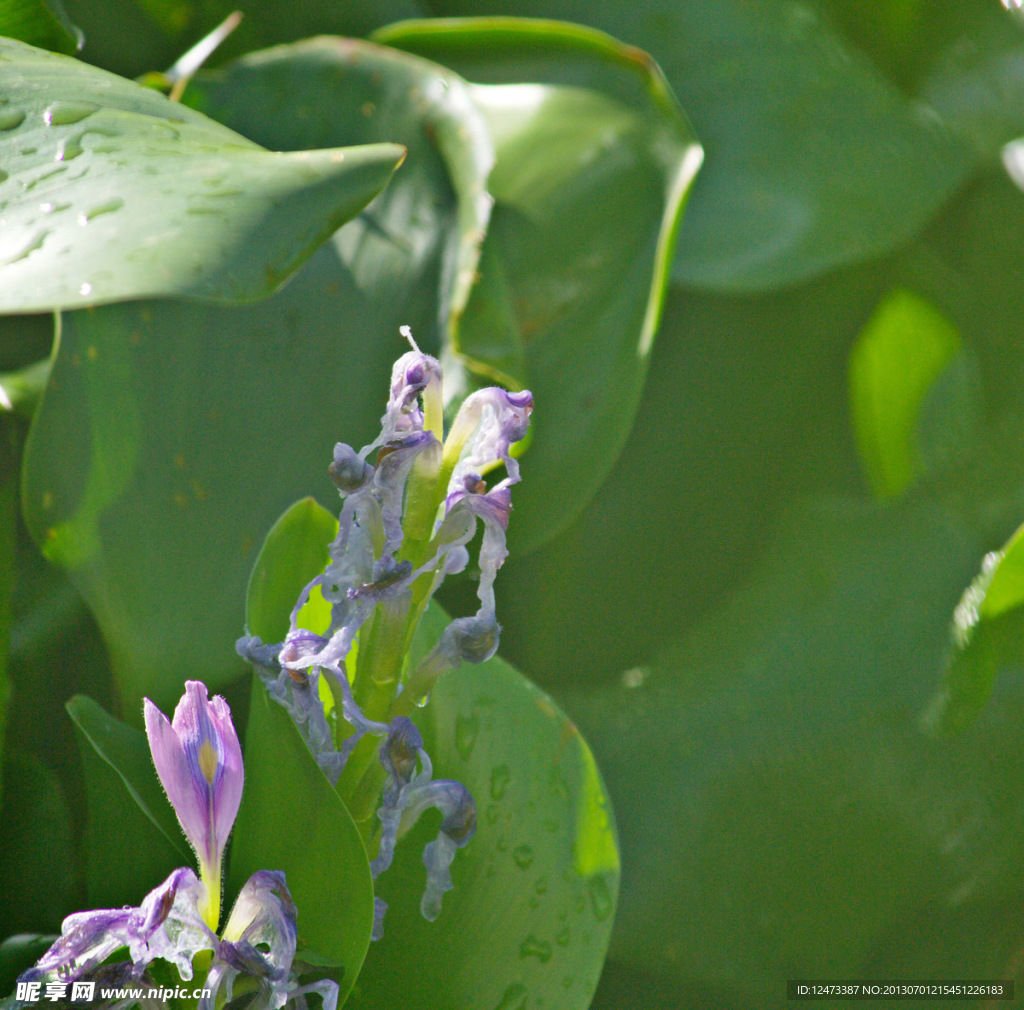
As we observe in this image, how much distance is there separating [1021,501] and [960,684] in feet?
0.41

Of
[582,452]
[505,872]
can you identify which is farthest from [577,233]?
[505,872]

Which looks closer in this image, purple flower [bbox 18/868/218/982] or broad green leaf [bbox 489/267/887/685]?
purple flower [bbox 18/868/218/982]

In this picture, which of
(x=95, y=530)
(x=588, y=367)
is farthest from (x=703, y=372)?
(x=95, y=530)

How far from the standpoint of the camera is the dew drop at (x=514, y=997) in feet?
0.52

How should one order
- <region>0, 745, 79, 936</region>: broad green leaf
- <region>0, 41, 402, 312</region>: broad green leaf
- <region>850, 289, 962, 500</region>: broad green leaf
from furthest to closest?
<region>850, 289, 962, 500</region>: broad green leaf < <region>0, 745, 79, 936</region>: broad green leaf < <region>0, 41, 402, 312</region>: broad green leaf

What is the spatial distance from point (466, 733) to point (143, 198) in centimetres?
10

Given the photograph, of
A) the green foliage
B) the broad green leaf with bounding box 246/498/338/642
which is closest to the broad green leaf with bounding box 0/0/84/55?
the green foliage

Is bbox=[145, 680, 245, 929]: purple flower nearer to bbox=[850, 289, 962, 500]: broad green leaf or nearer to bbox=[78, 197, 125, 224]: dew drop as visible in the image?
bbox=[78, 197, 125, 224]: dew drop

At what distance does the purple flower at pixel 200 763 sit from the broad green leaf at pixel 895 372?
257mm

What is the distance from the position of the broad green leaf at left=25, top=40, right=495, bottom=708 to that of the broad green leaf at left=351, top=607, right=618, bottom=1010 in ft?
0.21

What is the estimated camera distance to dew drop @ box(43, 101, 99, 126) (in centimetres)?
12

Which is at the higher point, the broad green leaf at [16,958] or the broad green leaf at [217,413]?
the broad green leaf at [217,413]

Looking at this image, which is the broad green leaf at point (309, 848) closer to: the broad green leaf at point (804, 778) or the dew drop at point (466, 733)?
the dew drop at point (466, 733)

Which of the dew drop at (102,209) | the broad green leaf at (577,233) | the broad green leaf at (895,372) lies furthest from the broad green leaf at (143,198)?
the broad green leaf at (895,372)
